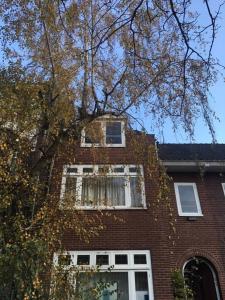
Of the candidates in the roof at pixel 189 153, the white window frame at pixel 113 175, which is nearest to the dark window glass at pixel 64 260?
the white window frame at pixel 113 175

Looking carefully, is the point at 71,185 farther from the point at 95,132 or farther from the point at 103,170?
the point at 95,132

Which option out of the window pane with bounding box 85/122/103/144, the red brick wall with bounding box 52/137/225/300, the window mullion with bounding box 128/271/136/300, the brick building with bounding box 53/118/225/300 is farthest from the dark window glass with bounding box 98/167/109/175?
the window mullion with bounding box 128/271/136/300

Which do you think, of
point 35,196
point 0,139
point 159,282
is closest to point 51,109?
point 0,139

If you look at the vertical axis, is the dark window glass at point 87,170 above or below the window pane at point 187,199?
above

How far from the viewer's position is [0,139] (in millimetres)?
8719

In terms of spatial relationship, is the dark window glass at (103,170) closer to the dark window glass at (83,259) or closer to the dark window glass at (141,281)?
the dark window glass at (83,259)

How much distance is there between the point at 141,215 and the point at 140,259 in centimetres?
141

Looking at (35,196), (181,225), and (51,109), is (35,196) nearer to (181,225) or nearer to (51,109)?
(51,109)

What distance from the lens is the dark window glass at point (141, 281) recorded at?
1052 centimetres

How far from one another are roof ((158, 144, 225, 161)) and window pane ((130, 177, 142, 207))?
1.84m

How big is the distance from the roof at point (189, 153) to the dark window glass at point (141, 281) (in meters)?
4.66

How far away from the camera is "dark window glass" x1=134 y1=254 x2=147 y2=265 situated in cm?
1097

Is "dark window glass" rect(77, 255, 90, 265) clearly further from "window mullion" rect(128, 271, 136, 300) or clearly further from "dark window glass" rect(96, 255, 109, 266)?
"window mullion" rect(128, 271, 136, 300)

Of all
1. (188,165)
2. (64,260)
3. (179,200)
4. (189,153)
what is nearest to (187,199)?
(179,200)
